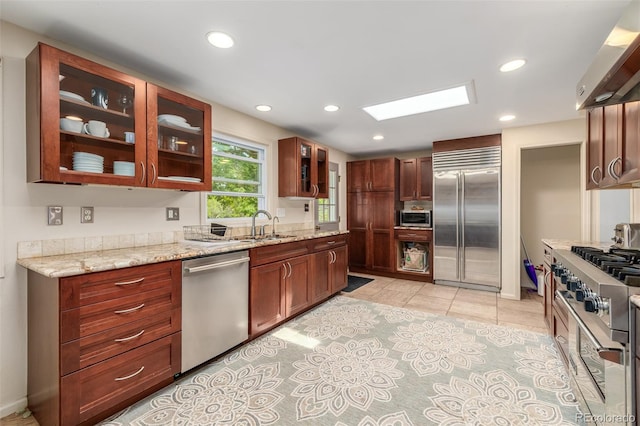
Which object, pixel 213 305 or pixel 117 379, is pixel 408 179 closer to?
pixel 213 305

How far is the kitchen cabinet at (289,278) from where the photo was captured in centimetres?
260

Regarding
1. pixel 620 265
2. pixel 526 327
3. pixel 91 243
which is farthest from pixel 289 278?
pixel 526 327

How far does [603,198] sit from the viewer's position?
320 cm

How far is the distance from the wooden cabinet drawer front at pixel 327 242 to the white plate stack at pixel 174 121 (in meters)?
1.80

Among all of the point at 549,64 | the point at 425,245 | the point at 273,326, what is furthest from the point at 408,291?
the point at 549,64

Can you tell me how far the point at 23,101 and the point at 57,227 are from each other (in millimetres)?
817

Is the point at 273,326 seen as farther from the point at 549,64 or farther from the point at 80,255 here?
the point at 549,64

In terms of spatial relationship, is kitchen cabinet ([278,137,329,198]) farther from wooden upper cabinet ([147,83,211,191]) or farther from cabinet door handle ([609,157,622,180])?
cabinet door handle ([609,157,622,180])

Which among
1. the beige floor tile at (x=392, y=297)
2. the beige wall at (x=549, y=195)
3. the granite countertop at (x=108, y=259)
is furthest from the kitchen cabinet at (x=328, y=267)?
the beige wall at (x=549, y=195)

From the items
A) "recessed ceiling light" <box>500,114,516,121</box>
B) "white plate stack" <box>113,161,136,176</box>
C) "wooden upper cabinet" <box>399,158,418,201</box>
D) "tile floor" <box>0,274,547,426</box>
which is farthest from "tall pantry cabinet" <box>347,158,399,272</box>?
"white plate stack" <box>113,161,136,176</box>

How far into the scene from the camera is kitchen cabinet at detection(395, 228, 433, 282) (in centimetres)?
484

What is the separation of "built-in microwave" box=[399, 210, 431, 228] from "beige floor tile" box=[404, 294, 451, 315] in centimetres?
142

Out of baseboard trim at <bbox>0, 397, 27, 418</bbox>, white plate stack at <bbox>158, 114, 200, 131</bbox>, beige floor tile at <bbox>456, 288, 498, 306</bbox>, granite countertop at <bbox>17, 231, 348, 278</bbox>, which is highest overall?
white plate stack at <bbox>158, 114, 200, 131</bbox>

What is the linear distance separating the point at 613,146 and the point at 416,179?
3228 millimetres
